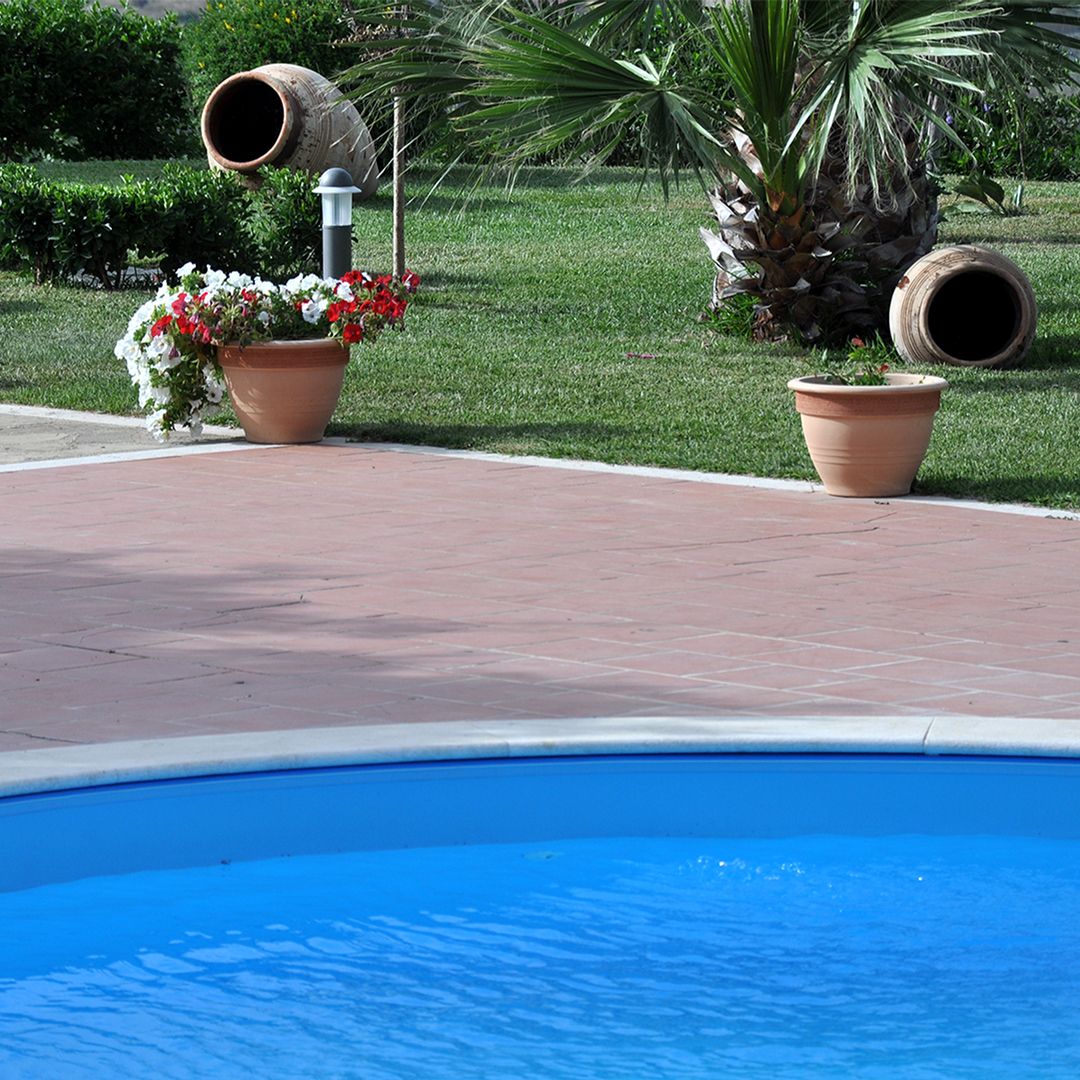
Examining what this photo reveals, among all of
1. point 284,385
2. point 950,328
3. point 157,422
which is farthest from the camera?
point 950,328

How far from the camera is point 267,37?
24.8 metres

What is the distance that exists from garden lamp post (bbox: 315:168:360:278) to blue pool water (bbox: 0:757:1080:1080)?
7.10m

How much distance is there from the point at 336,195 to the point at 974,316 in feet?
16.2

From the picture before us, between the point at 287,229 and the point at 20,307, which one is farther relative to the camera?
the point at 287,229

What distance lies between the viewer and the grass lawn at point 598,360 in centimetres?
1056

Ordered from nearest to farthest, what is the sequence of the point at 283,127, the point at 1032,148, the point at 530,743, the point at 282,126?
the point at 530,743 → the point at 283,127 → the point at 282,126 → the point at 1032,148

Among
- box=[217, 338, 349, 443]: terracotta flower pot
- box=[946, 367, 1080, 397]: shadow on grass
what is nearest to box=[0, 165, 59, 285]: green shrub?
box=[217, 338, 349, 443]: terracotta flower pot

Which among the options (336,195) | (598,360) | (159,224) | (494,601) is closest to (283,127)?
(159,224)

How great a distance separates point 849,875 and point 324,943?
55.1 inches

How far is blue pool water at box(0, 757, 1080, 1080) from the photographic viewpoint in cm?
436

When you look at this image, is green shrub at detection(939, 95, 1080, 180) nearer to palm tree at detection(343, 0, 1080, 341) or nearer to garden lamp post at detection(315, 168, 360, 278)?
palm tree at detection(343, 0, 1080, 341)

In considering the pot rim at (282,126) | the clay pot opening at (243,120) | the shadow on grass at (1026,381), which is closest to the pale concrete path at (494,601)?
the shadow on grass at (1026,381)

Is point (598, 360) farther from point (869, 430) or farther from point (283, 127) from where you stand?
point (283, 127)

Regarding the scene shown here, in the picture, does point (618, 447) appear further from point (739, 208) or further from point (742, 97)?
point (739, 208)
